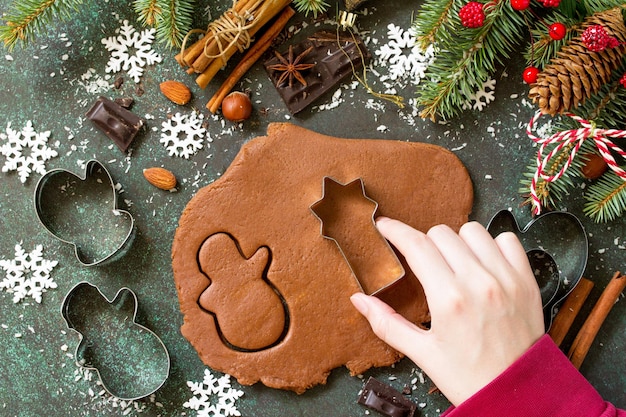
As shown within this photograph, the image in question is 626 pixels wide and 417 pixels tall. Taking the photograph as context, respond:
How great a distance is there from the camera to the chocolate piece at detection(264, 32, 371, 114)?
1.95 meters

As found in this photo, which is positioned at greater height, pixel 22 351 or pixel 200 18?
pixel 200 18

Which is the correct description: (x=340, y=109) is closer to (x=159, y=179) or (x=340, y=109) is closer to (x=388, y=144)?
(x=388, y=144)

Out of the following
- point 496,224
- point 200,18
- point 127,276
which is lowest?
point 127,276

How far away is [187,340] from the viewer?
196 cm

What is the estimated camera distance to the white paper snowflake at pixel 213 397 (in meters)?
1.95

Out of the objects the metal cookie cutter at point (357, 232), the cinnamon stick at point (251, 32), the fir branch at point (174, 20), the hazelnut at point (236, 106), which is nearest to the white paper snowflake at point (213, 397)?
the metal cookie cutter at point (357, 232)

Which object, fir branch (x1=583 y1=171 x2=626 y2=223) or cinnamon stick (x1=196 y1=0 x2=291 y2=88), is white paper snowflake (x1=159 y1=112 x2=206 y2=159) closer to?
cinnamon stick (x1=196 y1=0 x2=291 y2=88)

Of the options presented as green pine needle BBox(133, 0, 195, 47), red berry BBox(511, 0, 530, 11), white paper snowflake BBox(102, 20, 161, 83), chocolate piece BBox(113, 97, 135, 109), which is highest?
red berry BBox(511, 0, 530, 11)

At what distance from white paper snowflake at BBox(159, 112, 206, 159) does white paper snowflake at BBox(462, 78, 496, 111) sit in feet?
2.94

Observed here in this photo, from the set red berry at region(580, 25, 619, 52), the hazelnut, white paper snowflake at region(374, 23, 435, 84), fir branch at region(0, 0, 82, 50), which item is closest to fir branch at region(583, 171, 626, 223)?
red berry at region(580, 25, 619, 52)

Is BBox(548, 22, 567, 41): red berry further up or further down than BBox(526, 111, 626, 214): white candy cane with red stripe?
further up

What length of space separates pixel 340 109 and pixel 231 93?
37 centimetres

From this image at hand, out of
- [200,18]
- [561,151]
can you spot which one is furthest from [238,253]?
[561,151]

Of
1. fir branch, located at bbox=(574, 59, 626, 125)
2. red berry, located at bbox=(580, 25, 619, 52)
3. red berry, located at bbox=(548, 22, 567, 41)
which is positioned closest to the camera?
red berry, located at bbox=(580, 25, 619, 52)
